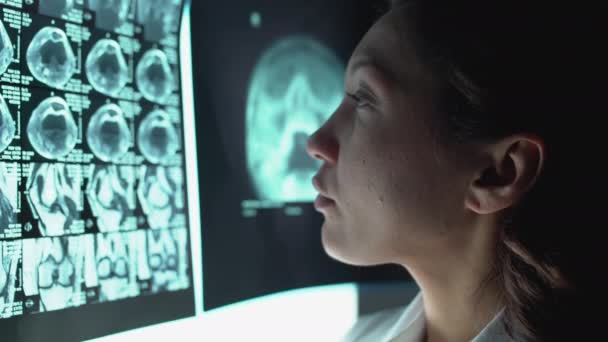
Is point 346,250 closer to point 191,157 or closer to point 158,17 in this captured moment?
point 191,157

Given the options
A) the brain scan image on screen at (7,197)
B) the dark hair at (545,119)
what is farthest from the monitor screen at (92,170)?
the dark hair at (545,119)

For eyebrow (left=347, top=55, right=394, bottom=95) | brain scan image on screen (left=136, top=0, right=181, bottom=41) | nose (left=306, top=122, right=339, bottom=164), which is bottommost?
nose (left=306, top=122, right=339, bottom=164)

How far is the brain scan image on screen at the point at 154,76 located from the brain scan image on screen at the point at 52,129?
134 millimetres

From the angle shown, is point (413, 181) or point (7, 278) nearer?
point (7, 278)

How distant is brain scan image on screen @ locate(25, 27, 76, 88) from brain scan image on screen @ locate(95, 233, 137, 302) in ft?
0.69

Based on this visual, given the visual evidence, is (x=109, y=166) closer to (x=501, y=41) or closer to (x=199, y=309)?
(x=199, y=309)

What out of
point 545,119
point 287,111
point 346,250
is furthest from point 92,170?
point 545,119

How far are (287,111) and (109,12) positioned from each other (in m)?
0.44

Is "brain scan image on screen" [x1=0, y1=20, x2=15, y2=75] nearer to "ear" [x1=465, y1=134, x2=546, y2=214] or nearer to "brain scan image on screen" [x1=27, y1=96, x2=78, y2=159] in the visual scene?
"brain scan image on screen" [x1=27, y1=96, x2=78, y2=159]

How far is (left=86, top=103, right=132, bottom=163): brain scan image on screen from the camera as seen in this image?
0.78 m

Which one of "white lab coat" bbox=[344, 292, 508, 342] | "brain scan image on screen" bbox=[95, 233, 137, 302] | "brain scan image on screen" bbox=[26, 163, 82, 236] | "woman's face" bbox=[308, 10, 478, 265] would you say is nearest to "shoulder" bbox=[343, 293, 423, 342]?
"white lab coat" bbox=[344, 292, 508, 342]

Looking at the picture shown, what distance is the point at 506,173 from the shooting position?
2.47 ft

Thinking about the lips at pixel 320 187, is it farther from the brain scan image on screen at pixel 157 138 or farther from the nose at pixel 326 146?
the brain scan image on screen at pixel 157 138

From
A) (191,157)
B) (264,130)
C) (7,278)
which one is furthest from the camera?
(264,130)
